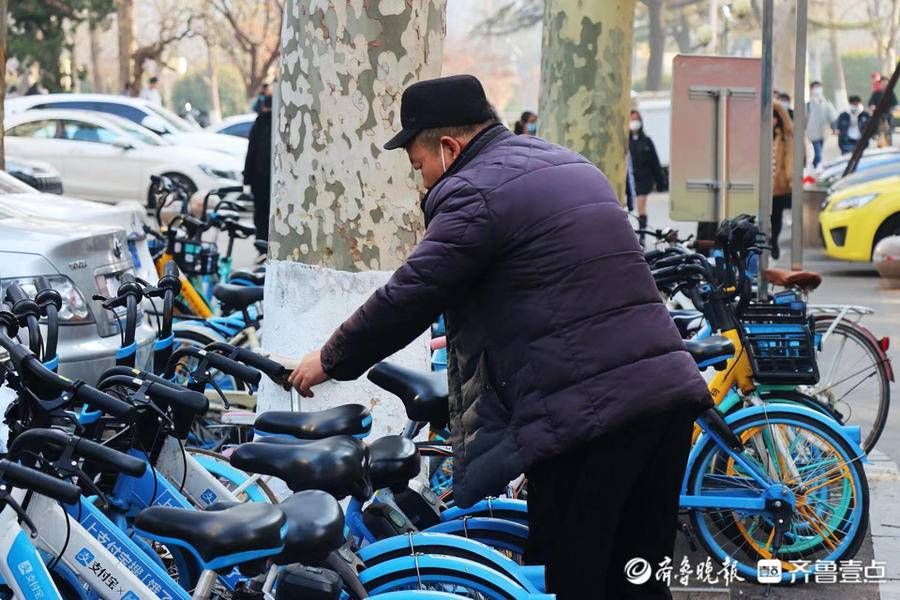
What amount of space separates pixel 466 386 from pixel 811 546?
2.44 metres

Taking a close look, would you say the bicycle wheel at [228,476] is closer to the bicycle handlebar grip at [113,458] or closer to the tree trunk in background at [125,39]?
the bicycle handlebar grip at [113,458]

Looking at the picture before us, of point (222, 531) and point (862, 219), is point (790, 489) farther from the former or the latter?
point (862, 219)

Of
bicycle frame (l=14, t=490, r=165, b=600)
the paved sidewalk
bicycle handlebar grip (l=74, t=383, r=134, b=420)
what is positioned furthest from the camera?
the paved sidewalk

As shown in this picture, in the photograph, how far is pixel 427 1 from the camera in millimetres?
4891

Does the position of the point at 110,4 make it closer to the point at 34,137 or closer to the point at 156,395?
the point at 34,137

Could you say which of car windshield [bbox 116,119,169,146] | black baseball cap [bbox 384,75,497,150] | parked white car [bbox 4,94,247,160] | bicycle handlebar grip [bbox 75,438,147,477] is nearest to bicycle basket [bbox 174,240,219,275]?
black baseball cap [bbox 384,75,497,150]

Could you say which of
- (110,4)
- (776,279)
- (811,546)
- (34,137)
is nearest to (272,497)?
(811,546)

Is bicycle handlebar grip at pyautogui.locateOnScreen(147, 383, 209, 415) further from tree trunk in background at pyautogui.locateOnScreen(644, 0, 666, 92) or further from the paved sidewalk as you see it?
tree trunk in background at pyautogui.locateOnScreen(644, 0, 666, 92)

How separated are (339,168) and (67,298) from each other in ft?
6.90

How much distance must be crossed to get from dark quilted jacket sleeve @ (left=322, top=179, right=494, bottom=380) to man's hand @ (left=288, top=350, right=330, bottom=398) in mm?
125

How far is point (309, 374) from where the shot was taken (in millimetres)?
3885

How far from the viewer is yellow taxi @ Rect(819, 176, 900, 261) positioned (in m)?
14.9

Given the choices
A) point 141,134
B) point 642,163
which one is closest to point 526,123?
point 642,163

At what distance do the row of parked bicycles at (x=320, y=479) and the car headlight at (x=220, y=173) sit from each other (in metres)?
15.8
